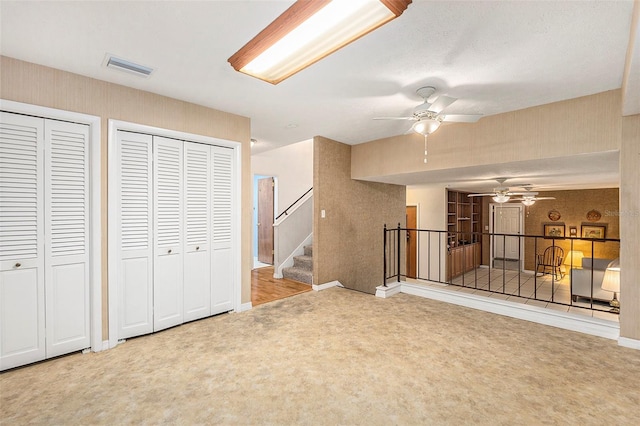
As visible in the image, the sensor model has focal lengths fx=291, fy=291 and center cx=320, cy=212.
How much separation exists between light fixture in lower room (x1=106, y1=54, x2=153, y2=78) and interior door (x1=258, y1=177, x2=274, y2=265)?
4.52 meters

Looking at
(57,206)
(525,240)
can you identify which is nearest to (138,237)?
(57,206)

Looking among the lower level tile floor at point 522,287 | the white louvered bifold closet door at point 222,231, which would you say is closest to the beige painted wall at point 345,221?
the white louvered bifold closet door at point 222,231

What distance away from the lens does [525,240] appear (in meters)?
8.91

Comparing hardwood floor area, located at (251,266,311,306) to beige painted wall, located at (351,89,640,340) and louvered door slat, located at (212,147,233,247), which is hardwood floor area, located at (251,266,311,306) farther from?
beige painted wall, located at (351,89,640,340)

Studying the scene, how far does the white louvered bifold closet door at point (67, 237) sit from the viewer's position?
250 cm

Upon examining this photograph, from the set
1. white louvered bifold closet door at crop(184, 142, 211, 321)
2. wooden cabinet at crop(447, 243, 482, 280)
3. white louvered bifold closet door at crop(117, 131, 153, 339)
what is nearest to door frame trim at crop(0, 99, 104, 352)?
white louvered bifold closet door at crop(117, 131, 153, 339)

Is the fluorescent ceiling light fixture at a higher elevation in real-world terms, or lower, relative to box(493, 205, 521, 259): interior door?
higher

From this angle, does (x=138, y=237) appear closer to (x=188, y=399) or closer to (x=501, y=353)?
(x=188, y=399)

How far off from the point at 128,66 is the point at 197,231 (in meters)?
1.73

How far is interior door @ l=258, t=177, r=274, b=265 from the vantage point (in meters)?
7.04

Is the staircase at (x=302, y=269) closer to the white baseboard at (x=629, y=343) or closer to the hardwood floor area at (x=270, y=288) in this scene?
the hardwood floor area at (x=270, y=288)

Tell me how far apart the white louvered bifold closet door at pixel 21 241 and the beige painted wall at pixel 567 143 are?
427cm

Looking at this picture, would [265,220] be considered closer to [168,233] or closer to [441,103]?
[168,233]

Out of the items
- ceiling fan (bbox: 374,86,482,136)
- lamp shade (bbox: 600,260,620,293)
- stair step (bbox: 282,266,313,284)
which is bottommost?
stair step (bbox: 282,266,313,284)
